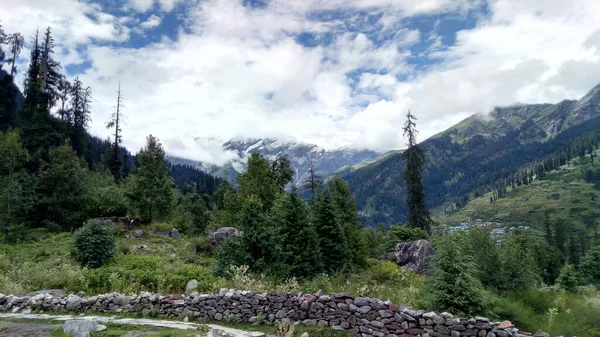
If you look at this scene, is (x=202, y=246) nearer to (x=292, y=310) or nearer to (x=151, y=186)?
(x=151, y=186)

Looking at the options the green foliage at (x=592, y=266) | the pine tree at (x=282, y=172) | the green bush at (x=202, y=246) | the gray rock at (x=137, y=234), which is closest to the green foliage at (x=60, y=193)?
the gray rock at (x=137, y=234)

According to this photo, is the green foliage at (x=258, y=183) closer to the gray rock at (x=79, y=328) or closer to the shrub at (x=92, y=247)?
the shrub at (x=92, y=247)

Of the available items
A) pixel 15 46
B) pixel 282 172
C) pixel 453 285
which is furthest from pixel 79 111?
pixel 453 285

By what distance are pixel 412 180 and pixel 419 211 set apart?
360cm

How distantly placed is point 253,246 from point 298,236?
3.48 m

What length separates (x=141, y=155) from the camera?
35.2 m

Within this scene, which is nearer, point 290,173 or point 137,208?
point 137,208

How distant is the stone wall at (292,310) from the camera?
9.54m

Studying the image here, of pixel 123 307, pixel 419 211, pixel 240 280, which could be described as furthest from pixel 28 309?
pixel 419 211

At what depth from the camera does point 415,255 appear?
2914 cm

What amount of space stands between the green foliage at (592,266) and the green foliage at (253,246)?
62.7 meters

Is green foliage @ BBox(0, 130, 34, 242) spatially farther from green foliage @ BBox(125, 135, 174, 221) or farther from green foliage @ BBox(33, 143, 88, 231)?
green foliage @ BBox(125, 135, 174, 221)

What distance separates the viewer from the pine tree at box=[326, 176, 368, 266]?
1044 inches

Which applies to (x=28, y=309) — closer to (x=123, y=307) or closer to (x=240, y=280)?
(x=123, y=307)
